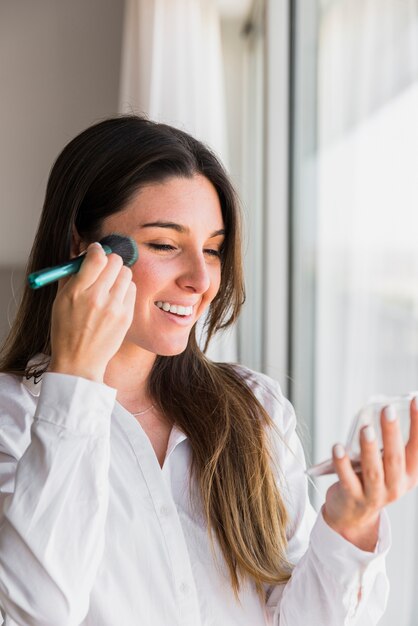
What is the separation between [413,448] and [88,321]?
37 centimetres

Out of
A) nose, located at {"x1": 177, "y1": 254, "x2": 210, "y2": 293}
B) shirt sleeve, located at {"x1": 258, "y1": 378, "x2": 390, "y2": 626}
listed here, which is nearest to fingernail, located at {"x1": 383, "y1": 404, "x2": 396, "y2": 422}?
shirt sleeve, located at {"x1": 258, "y1": 378, "x2": 390, "y2": 626}

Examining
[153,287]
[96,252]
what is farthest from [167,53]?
[96,252]

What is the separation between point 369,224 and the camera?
1694 millimetres

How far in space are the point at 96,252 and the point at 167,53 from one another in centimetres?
160

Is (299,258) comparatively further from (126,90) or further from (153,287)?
(153,287)

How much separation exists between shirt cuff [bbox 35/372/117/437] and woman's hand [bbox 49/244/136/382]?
A: 14 millimetres

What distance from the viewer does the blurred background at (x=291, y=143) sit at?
1521 millimetres

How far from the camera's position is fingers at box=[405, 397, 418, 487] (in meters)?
0.82

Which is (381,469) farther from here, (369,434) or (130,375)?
(130,375)

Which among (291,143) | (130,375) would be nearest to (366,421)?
(130,375)

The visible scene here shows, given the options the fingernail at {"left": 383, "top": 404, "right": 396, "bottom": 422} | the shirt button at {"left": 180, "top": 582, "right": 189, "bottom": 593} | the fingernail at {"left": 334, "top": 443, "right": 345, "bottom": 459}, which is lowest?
the shirt button at {"left": 180, "top": 582, "right": 189, "bottom": 593}

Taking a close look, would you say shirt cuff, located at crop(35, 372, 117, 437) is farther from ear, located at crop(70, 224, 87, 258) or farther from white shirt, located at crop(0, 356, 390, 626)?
ear, located at crop(70, 224, 87, 258)

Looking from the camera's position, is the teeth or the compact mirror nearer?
the compact mirror

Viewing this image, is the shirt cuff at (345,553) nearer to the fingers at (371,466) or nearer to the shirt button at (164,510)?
the fingers at (371,466)
